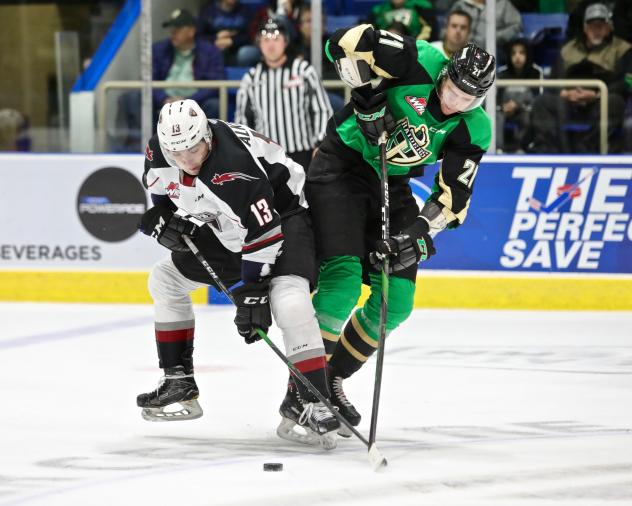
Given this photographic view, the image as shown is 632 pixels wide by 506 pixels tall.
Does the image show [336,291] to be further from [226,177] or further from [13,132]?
[13,132]

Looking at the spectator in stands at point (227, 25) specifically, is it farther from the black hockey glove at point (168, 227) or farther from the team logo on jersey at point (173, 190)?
the team logo on jersey at point (173, 190)

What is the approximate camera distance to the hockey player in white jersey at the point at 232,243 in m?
3.46

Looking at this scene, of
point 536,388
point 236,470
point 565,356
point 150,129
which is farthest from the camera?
point 150,129

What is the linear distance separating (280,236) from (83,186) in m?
3.80

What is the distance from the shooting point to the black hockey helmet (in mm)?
3584

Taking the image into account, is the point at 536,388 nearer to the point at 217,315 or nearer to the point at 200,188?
the point at 200,188

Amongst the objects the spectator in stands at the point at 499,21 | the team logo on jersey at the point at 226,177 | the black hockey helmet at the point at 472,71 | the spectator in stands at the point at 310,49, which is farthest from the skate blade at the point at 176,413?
the spectator in stands at the point at 499,21

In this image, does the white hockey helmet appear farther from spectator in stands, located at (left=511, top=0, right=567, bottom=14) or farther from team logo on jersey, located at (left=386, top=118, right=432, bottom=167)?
spectator in stands, located at (left=511, top=0, right=567, bottom=14)

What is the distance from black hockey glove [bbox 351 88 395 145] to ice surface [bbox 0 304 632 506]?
93 cm

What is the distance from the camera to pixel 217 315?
21.6 feet

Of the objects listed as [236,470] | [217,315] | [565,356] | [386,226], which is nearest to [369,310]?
[386,226]

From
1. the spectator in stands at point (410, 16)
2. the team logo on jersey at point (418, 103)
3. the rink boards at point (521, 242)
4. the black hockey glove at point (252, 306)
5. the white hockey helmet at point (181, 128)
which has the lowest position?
the rink boards at point (521, 242)

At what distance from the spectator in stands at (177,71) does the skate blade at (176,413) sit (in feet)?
11.2

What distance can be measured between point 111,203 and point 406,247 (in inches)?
147
